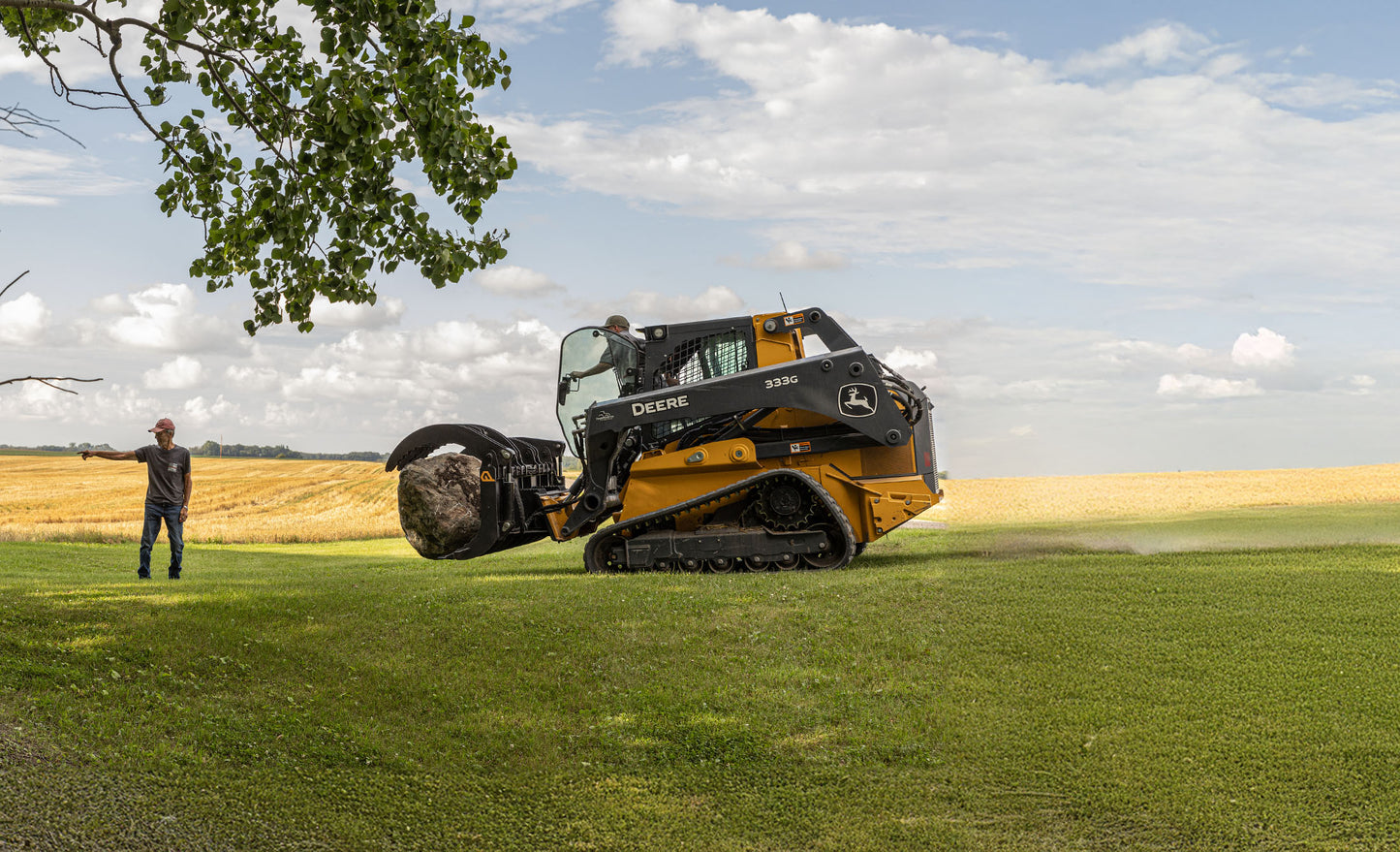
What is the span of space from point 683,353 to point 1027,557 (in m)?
4.66

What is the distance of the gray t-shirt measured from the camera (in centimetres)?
1202

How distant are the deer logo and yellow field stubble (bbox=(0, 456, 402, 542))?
41.7ft

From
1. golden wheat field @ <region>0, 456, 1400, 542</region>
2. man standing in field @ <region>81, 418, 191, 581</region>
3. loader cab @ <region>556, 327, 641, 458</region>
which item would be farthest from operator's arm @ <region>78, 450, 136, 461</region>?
golden wheat field @ <region>0, 456, 1400, 542</region>

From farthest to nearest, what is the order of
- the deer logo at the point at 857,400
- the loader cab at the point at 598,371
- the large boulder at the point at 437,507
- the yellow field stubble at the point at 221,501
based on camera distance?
the yellow field stubble at the point at 221,501
the large boulder at the point at 437,507
the loader cab at the point at 598,371
the deer logo at the point at 857,400

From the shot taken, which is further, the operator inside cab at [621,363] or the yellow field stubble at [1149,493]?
the yellow field stubble at [1149,493]

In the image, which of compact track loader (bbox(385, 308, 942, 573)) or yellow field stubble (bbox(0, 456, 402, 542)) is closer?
compact track loader (bbox(385, 308, 942, 573))

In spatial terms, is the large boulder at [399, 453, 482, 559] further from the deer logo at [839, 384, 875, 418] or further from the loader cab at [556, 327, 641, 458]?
the deer logo at [839, 384, 875, 418]

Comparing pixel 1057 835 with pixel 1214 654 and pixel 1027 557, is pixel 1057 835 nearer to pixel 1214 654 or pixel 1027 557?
pixel 1214 654

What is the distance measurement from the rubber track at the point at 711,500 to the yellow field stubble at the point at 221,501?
1071cm

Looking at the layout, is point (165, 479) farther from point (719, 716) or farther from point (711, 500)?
Answer: point (719, 716)

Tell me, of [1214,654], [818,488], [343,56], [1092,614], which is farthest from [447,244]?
[1214,654]

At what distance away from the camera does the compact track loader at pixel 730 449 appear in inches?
410

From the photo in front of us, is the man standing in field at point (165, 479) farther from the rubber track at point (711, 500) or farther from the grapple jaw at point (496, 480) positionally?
the rubber track at point (711, 500)

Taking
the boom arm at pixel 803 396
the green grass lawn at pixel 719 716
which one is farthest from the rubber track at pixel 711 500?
the green grass lawn at pixel 719 716
